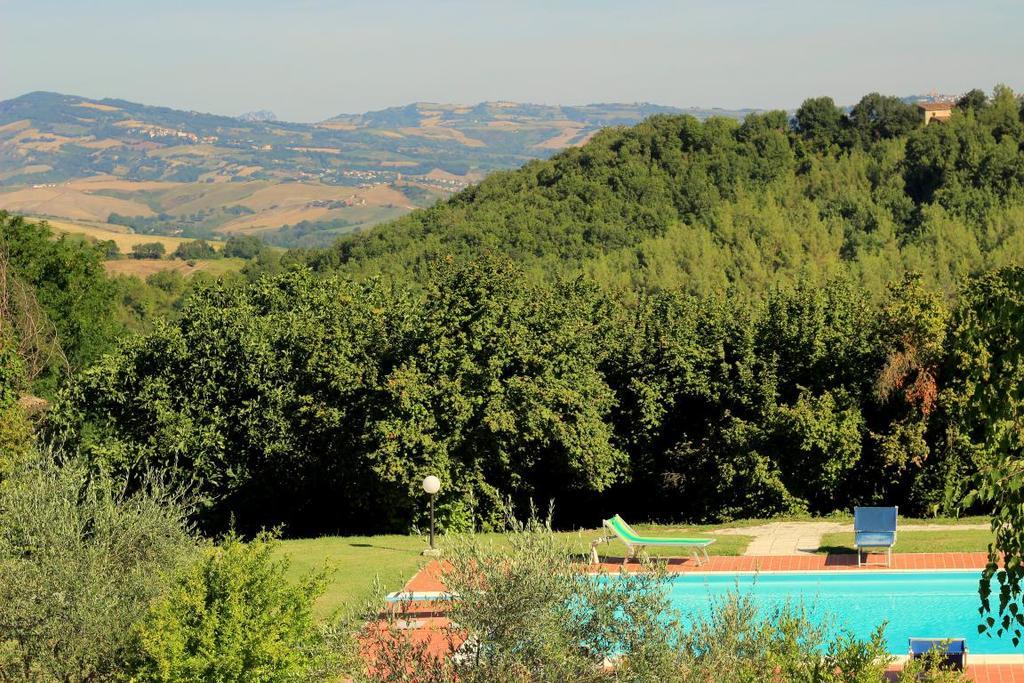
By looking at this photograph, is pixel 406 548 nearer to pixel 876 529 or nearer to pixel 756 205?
pixel 876 529

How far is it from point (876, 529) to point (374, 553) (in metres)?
7.10

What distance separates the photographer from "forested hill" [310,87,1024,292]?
137 ft

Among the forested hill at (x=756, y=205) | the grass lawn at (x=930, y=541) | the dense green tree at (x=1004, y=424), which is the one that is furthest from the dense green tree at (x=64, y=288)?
the dense green tree at (x=1004, y=424)

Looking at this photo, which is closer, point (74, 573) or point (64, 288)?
point (74, 573)

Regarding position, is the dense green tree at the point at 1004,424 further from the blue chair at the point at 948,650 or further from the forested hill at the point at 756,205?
the forested hill at the point at 756,205

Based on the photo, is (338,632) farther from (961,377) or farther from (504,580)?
(961,377)

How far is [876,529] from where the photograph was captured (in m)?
15.8

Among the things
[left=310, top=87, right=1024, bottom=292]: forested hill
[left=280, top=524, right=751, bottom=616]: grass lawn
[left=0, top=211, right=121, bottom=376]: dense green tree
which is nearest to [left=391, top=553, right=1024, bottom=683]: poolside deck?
[left=280, top=524, right=751, bottom=616]: grass lawn

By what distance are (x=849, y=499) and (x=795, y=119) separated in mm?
37169

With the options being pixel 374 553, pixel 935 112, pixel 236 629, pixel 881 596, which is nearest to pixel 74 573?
pixel 236 629

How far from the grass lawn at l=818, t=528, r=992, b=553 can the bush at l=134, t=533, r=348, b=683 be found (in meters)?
8.72

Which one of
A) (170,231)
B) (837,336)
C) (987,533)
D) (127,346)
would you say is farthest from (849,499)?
(170,231)

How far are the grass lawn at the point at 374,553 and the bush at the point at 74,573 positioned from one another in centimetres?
317

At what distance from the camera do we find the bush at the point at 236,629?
9602 mm
